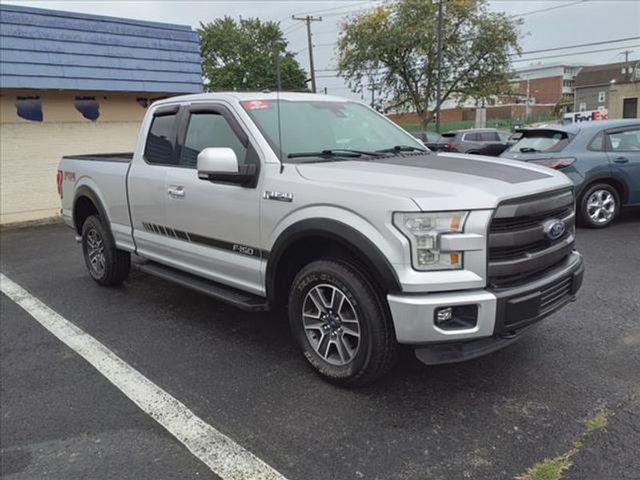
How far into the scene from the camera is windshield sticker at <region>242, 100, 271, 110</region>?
422cm

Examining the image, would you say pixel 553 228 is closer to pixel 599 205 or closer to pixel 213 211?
pixel 213 211

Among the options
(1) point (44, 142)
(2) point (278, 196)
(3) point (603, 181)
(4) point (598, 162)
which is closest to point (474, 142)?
(3) point (603, 181)

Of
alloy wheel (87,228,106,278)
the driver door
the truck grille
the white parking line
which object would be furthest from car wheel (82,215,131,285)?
the truck grille

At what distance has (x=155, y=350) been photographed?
14.5 ft

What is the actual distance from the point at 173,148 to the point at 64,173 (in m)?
2.61

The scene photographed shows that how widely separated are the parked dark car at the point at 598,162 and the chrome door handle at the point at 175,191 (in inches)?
227

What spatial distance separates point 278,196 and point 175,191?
133 cm

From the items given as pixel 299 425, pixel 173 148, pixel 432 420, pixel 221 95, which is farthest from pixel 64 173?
pixel 432 420

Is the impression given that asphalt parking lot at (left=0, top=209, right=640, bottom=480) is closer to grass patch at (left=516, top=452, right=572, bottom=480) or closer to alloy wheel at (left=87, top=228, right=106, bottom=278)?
grass patch at (left=516, top=452, right=572, bottom=480)

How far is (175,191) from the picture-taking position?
4.62 meters

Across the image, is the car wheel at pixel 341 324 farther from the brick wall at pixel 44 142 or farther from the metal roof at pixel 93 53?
the brick wall at pixel 44 142

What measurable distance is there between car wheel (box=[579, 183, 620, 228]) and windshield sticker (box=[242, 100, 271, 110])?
5758 mm

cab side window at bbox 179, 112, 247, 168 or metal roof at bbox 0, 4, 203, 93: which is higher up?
metal roof at bbox 0, 4, 203, 93

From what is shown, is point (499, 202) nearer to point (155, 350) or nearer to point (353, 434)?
point (353, 434)
